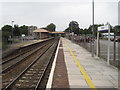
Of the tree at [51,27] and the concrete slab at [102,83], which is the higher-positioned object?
the tree at [51,27]

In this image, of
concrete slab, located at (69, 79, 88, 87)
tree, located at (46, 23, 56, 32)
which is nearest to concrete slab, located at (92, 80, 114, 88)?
concrete slab, located at (69, 79, 88, 87)

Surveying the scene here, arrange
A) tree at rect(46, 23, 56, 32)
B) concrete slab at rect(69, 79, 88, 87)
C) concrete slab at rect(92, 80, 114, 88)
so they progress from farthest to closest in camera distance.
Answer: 1. tree at rect(46, 23, 56, 32)
2. concrete slab at rect(69, 79, 88, 87)
3. concrete slab at rect(92, 80, 114, 88)

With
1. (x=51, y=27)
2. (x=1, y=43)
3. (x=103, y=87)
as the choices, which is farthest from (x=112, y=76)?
(x=51, y=27)

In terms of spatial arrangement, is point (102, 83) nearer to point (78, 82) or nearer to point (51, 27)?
point (78, 82)

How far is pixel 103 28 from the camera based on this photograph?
488 inches

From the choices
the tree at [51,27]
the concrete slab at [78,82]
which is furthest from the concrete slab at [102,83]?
the tree at [51,27]

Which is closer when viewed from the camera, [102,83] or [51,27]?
[102,83]

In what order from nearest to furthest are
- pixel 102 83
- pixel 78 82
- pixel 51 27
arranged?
pixel 102 83 < pixel 78 82 < pixel 51 27

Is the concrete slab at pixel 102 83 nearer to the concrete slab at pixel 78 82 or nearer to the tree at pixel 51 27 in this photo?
the concrete slab at pixel 78 82

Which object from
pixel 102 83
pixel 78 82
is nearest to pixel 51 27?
pixel 78 82

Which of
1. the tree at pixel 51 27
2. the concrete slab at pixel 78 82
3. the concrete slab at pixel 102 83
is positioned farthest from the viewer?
the tree at pixel 51 27

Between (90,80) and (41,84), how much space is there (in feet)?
7.25

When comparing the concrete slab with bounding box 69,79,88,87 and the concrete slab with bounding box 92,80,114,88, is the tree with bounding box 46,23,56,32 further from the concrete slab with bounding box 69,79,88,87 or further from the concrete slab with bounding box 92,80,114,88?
the concrete slab with bounding box 92,80,114,88

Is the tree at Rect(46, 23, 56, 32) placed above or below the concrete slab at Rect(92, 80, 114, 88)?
above
